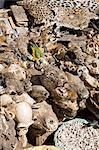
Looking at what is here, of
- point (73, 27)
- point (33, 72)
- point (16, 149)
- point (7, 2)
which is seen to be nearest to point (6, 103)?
point (16, 149)

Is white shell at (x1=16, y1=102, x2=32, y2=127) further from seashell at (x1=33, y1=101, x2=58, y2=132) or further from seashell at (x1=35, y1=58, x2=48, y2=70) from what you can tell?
seashell at (x1=35, y1=58, x2=48, y2=70)

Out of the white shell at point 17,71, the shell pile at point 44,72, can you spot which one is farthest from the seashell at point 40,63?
the white shell at point 17,71

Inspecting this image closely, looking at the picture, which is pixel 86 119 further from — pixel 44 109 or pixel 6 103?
pixel 6 103

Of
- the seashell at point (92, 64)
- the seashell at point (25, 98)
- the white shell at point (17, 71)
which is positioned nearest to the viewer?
the seashell at point (25, 98)

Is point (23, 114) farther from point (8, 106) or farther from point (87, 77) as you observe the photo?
Result: point (87, 77)

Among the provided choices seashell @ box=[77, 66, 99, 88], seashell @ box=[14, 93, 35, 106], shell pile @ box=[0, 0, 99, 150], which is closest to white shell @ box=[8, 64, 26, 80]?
shell pile @ box=[0, 0, 99, 150]

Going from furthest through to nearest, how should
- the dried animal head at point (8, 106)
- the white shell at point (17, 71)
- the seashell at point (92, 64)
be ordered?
the seashell at point (92, 64) < the white shell at point (17, 71) < the dried animal head at point (8, 106)

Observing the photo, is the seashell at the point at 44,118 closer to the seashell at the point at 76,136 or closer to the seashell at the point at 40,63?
the seashell at the point at 76,136

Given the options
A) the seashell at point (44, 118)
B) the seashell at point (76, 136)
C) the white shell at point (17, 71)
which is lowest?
the seashell at point (76, 136)
